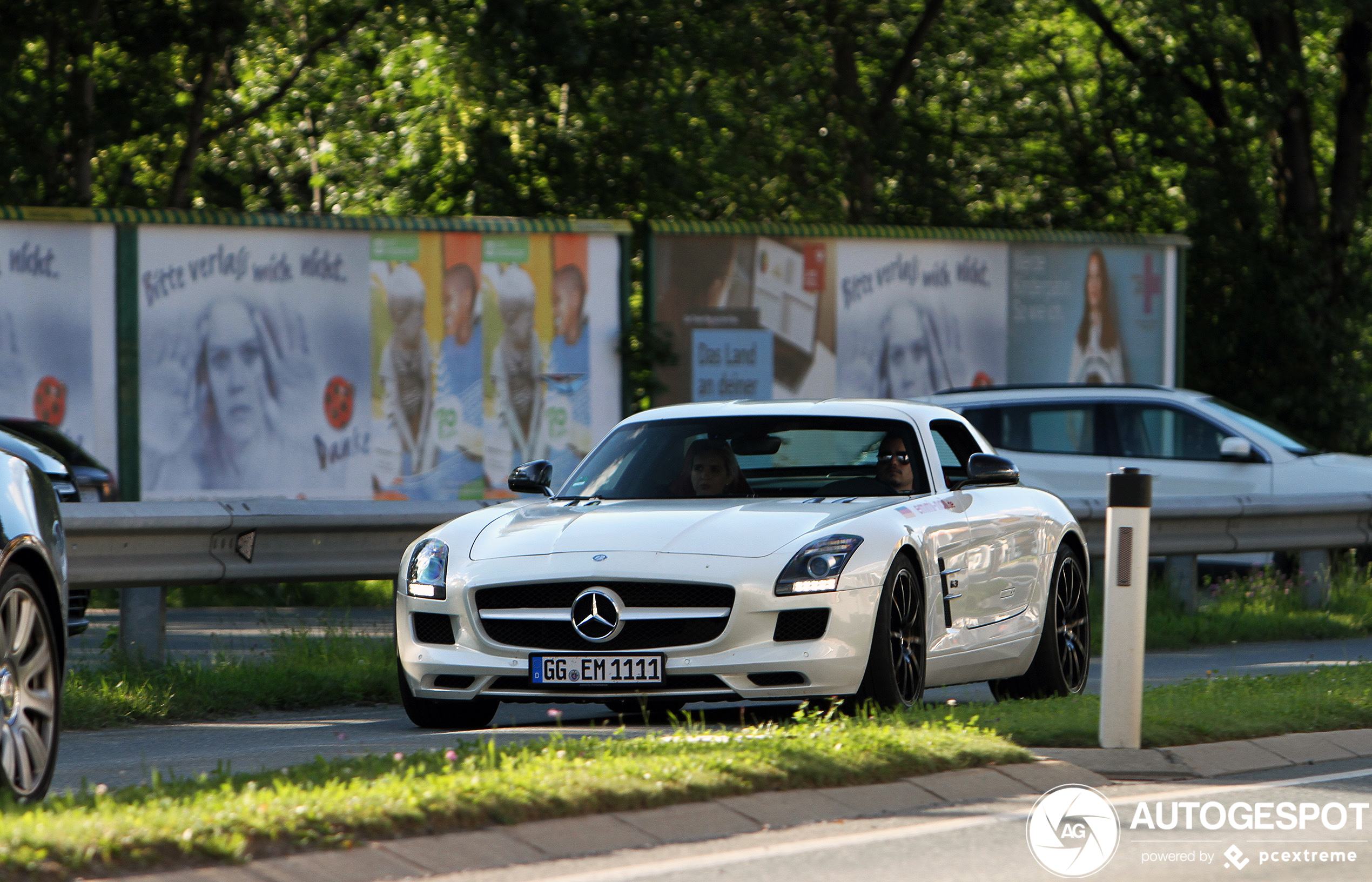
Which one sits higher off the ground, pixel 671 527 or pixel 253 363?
pixel 253 363

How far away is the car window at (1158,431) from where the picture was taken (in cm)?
1809

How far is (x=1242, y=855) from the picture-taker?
6102 mm

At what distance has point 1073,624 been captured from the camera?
1049cm

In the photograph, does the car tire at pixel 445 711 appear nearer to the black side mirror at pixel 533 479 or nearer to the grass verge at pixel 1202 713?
the black side mirror at pixel 533 479

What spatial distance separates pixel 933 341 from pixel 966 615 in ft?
41.6

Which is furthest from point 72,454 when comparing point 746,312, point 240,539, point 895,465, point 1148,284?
point 1148,284

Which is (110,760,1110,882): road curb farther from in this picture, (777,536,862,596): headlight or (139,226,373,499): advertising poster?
(139,226,373,499): advertising poster

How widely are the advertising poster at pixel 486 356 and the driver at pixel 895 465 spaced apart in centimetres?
870

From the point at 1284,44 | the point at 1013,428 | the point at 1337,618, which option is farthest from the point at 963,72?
the point at 1337,618

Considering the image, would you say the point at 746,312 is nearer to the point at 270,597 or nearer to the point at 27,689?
the point at 270,597

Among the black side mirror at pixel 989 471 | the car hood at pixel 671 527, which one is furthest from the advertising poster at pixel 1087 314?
the car hood at pixel 671 527

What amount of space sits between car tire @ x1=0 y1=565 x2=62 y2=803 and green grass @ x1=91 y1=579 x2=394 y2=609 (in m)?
9.11

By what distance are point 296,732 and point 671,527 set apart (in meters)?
1.88

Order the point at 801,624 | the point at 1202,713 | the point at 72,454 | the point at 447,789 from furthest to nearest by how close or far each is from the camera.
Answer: the point at 72,454 < the point at 1202,713 < the point at 801,624 < the point at 447,789
